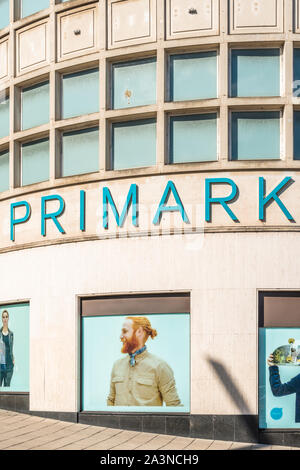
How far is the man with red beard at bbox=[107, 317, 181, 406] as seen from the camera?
19.1 m

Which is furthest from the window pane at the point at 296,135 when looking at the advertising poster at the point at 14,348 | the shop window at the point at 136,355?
the advertising poster at the point at 14,348

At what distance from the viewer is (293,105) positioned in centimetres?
1936

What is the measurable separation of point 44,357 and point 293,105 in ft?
31.9

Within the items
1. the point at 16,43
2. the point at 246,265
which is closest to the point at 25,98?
the point at 16,43

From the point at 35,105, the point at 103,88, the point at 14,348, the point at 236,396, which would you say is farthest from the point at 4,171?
the point at 236,396

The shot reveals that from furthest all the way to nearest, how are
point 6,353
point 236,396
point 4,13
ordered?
point 4,13
point 6,353
point 236,396

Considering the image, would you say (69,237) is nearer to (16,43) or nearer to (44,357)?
(44,357)

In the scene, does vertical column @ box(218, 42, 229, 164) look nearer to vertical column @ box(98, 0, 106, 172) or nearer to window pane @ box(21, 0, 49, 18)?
vertical column @ box(98, 0, 106, 172)

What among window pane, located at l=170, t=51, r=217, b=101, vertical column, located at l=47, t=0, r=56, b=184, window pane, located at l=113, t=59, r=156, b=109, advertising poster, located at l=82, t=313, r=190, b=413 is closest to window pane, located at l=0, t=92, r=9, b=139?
vertical column, located at l=47, t=0, r=56, b=184

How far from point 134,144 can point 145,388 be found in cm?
670

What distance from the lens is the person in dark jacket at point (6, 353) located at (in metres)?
21.8

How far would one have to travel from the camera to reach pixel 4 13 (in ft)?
76.8

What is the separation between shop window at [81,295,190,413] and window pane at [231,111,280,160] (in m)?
4.21

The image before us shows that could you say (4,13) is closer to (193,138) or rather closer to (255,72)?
(193,138)
